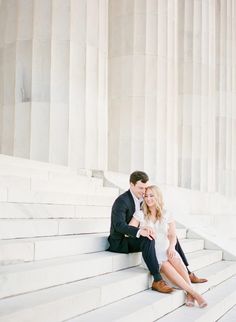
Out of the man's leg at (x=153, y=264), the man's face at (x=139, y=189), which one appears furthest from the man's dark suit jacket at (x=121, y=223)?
the man's leg at (x=153, y=264)

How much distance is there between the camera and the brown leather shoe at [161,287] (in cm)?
880

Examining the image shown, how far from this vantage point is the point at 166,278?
9.43 meters

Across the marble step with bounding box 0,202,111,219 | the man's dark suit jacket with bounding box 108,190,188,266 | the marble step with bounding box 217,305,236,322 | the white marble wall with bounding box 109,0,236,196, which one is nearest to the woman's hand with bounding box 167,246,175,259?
the man's dark suit jacket with bounding box 108,190,188,266

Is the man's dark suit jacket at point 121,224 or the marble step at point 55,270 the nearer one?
the marble step at point 55,270

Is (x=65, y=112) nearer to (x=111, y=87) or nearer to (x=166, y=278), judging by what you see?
(x=111, y=87)

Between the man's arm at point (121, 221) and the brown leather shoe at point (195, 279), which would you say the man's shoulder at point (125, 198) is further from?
the brown leather shoe at point (195, 279)

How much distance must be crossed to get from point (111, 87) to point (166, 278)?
1335 cm

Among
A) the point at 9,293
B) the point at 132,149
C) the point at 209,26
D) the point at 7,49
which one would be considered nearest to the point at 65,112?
the point at 7,49

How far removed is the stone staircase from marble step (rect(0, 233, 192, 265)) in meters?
0.01

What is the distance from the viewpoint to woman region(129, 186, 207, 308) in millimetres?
9125

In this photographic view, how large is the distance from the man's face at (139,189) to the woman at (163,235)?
248 millimetres

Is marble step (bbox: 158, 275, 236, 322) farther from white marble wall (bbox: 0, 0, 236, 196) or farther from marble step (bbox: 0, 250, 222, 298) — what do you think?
white marble wall (bbox: 0, 0, 236, 196)

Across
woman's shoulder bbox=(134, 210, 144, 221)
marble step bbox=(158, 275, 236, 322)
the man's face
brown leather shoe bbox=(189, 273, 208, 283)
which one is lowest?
marble step bbox=(158, 275, 236, 322)

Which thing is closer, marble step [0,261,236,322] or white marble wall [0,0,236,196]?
marble step [0,261,236,322]
